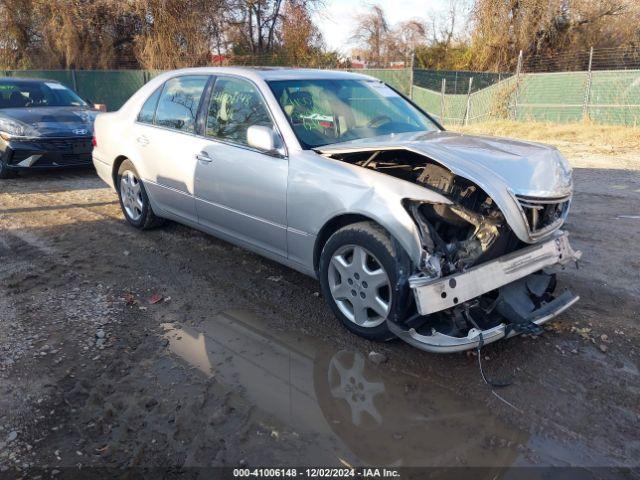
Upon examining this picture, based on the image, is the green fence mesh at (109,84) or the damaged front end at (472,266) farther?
the green fence mesh at (109,84)

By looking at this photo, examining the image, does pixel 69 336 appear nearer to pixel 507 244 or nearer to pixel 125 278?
pixel 125 278

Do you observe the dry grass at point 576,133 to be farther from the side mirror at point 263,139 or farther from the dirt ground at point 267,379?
the side mirror at point 263,139

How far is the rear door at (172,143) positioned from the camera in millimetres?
4926

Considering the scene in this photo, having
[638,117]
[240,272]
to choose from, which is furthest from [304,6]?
[240,272]

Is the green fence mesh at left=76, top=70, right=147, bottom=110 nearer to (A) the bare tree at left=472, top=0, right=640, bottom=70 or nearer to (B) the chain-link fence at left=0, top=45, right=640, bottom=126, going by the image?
(B) the chain-link fence at left=0, top=45, right=640, bottom=126

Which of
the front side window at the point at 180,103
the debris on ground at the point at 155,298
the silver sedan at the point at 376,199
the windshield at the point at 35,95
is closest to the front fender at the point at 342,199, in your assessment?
the silver sedan at the point at 376,199

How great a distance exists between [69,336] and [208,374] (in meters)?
1.13

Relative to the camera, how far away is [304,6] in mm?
25750

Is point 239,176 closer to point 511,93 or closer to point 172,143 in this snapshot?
point 172,143

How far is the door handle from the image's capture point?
15.1 feet

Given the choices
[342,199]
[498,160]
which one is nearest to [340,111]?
[342,199]

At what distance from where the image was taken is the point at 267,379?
3213 mm

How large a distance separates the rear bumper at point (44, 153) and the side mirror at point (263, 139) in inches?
228

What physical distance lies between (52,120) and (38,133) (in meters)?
0.43
